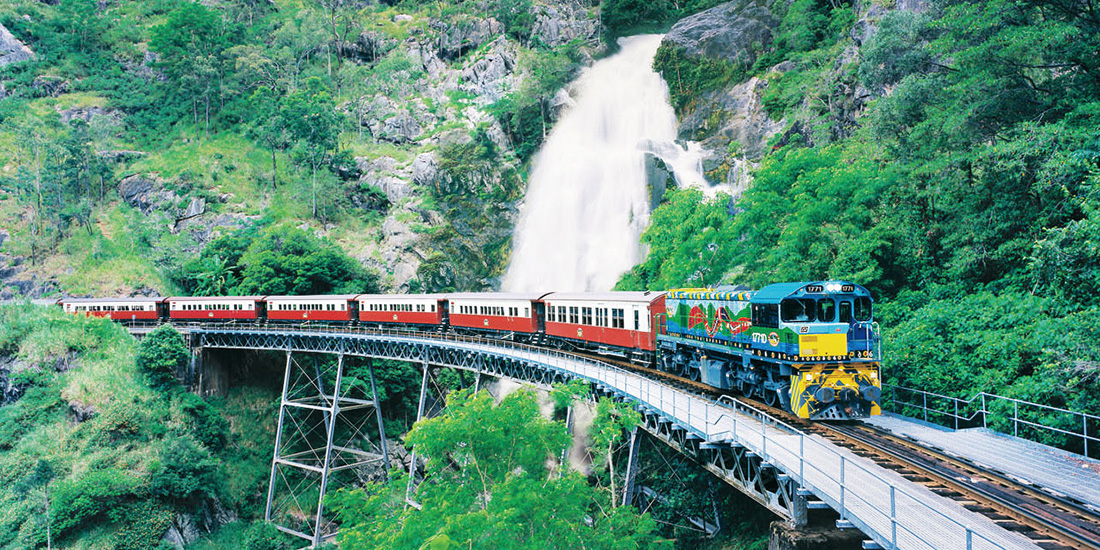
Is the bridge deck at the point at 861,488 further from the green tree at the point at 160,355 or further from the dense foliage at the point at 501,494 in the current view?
the green tree at the point at 160,355

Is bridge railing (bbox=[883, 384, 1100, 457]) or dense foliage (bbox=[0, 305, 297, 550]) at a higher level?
bridge railing (bbox=[883, 384, 1100, 457])

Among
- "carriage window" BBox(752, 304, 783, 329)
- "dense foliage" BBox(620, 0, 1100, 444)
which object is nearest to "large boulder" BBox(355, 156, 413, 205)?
"dense foliage" BBox(620, 0, 1100, 444)

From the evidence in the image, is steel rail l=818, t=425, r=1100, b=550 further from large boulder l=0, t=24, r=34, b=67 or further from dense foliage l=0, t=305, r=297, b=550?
large boulder l=0, t=24, r=34, b=67

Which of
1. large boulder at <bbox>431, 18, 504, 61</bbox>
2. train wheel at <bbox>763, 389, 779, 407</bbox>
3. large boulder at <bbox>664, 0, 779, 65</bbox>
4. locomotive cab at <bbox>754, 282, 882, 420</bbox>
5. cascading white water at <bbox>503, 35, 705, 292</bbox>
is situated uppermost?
large boulder at <bbox>431, 18, 504, 61</bbox>

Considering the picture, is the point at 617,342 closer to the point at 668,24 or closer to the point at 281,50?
the point at 668,24

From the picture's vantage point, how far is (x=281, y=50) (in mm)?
81500

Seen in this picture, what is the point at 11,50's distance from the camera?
7838cm

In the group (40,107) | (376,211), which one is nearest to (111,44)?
(40,107)

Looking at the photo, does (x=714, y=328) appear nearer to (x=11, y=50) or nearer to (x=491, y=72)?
(x=491, y=72)

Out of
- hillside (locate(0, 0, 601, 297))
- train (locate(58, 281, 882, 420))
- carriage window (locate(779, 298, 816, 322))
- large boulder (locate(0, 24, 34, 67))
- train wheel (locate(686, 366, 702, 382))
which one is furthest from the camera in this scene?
large boulder (locate(0, 24, 34, 67))

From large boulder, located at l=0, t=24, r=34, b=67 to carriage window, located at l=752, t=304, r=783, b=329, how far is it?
100 metres

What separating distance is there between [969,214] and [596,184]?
3876 centimetres

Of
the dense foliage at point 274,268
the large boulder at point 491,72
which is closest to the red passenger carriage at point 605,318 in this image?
the dense foliage at point 274,268

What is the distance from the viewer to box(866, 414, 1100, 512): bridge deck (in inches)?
406
